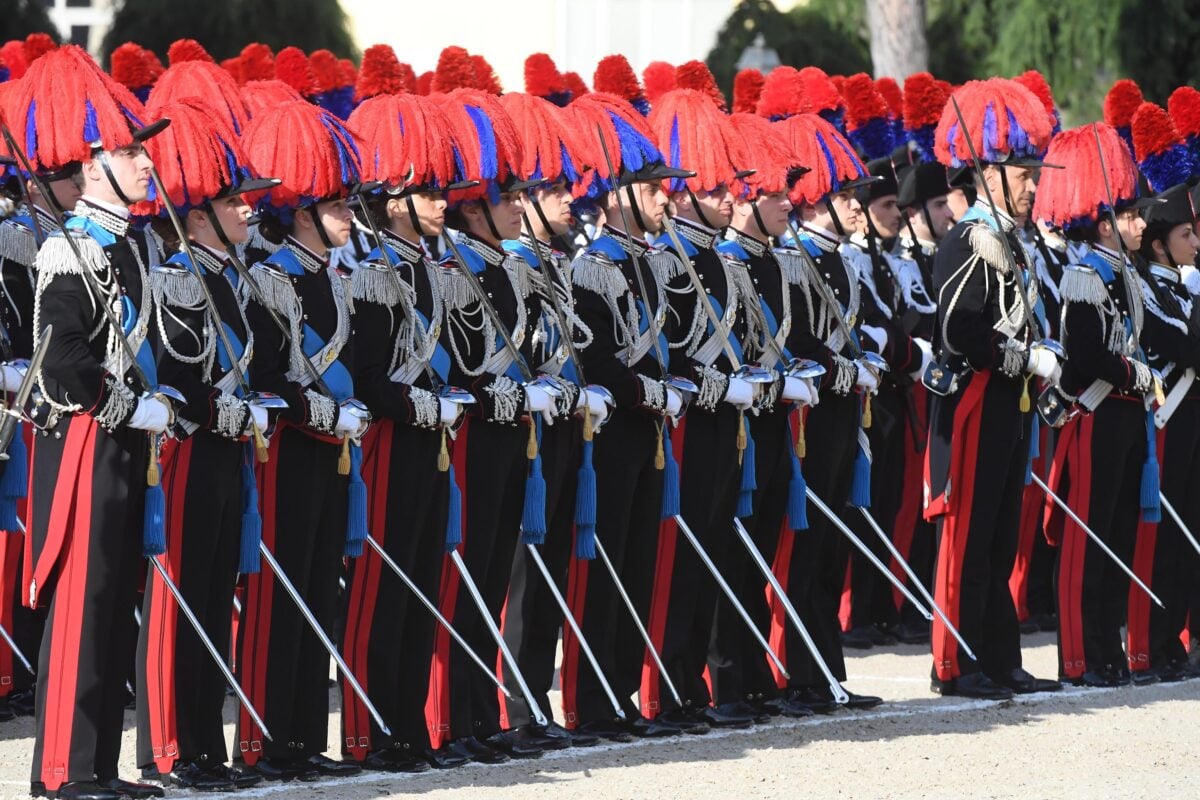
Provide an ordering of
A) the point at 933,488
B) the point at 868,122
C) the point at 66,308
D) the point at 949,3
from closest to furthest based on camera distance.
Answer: the point at 66,308, the point at 933,488, the point at 868,122, the point at 949,3

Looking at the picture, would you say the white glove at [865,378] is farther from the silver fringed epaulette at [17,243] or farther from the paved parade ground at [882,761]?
Result: the silver fringed epaulette at [17,243]

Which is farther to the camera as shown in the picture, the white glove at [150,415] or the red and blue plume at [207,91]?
the red and blue plume at [207,91]

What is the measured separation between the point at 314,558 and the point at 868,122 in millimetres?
4893

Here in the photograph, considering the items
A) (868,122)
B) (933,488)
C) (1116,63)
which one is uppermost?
(1116,63)

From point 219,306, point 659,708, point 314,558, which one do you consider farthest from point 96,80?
point 659,708

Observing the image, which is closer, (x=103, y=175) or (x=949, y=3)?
(x=103, y=175)

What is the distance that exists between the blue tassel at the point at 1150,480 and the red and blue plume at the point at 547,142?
2.75 meters

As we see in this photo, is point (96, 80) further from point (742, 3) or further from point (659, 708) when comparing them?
point (742, 3)

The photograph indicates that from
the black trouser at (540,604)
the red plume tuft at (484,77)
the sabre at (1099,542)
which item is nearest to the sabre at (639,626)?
the black trouser at (540,604)

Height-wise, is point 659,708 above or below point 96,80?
below

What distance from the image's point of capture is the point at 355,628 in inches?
310

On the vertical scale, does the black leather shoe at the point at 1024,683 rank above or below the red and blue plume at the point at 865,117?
below

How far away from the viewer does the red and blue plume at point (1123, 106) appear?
11.2 m

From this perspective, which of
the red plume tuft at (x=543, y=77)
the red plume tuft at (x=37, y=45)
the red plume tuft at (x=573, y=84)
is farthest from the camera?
the red plume tuft at (x=573, y=84)
